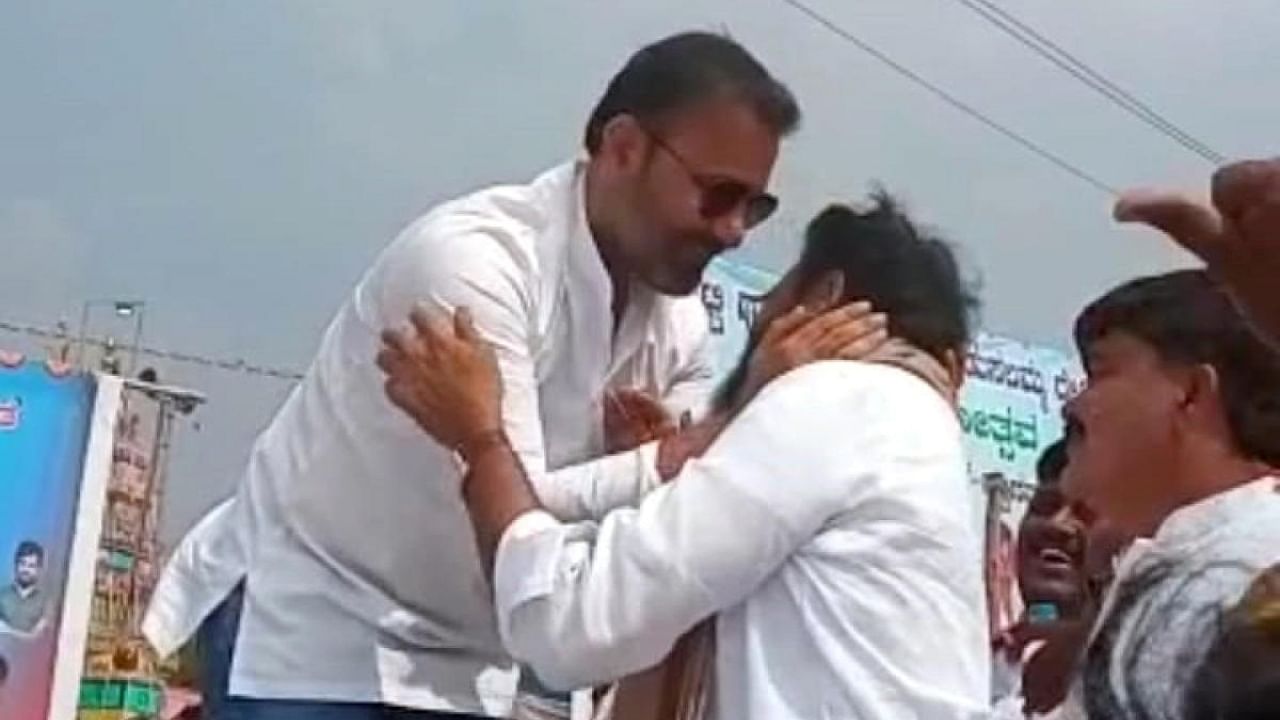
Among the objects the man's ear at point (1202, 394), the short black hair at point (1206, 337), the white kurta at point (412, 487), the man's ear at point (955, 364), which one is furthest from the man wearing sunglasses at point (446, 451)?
the man's ear at point (1202, 394)

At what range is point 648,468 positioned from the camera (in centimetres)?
246

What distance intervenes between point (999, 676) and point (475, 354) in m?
1.35

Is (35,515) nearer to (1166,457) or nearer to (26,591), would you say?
(26,591)

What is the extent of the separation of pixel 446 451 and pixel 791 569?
0.39 metres

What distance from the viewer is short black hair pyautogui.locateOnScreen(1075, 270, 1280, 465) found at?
1911 millimetres

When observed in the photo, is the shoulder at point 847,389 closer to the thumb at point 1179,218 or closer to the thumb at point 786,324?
the thumb at point 786,324

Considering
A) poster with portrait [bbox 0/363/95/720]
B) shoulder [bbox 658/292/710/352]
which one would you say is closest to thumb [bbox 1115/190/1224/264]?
shoulder [bbox 658/292/710/352]

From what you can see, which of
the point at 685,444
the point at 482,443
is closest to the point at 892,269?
A: the point at 685,444

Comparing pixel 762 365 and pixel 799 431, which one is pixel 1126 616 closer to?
pixel 799 431

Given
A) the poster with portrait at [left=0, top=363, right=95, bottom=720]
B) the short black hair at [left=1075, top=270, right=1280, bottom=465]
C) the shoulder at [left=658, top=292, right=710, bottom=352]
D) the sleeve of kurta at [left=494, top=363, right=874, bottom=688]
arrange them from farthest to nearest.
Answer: the poster with portrait at [left=0, top=363, right=95, bottom=720], the shoulder at [left=658, top=292, right=710, bottom=352], the sleeve of kurta at [left=494, top=363, right=874, bottom=688], the short black hair at [left=1075, top=270, right=1280, bottom=465]

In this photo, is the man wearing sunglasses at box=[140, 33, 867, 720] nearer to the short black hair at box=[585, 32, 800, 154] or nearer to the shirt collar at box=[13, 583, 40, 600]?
the short black hair at box=[585, 32, 800, 154]

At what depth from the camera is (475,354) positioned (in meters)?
2.32

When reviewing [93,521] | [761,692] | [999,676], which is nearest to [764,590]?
[761,692]

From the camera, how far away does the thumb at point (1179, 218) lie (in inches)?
61.7
